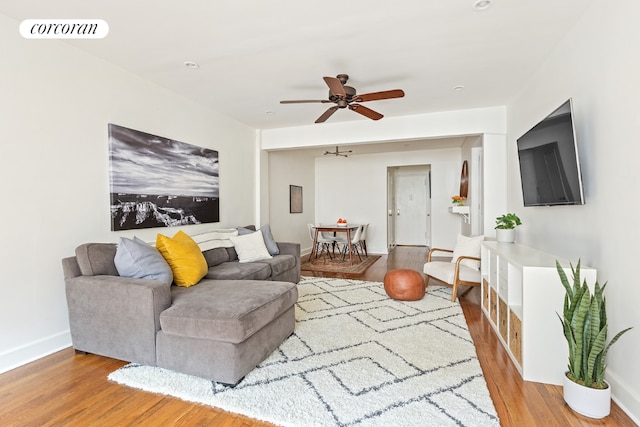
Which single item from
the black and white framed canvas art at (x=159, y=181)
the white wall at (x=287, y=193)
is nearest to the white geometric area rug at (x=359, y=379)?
the black and white framed canvas art at (x=159, y=181)

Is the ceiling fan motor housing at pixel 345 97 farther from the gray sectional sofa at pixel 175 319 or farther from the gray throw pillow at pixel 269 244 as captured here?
the gray throw pillow at pixel 269 244

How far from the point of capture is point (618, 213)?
1817mm

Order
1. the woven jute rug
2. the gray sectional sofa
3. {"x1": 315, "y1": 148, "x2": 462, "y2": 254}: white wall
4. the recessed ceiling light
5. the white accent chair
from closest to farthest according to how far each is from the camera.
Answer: the gray sectional sofa → the recessed ceiling light → the white accent chair → the woven jute rug → {"x1": 315, "y1": 148, "x2": 462, "y2": 254}: white wall

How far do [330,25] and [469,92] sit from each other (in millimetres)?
2164

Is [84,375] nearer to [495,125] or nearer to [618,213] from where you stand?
[618,213]

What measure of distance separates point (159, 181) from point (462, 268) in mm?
3472

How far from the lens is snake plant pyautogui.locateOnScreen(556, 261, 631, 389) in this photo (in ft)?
5.34

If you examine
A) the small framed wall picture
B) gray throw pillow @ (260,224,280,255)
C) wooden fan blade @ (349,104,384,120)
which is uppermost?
wooden fan blade @ (349,104,384,120)

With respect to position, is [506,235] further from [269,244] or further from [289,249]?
[269,244]

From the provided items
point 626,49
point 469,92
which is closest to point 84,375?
point 626,49

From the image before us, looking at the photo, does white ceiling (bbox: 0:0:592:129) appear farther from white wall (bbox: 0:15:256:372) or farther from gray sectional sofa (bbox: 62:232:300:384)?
gray sectional sofa (bbox: 62:232:300:384)

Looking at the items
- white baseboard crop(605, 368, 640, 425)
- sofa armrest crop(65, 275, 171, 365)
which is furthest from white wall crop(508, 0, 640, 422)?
sofa armrest crop(65, 275, 171, 365)

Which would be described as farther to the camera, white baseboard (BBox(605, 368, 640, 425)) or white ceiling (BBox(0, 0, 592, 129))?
white ceiling (BBox(0, 0, 592, 129))

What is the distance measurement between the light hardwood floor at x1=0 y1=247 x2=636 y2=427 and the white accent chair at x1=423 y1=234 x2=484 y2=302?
4.24 feet
